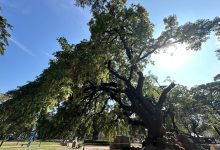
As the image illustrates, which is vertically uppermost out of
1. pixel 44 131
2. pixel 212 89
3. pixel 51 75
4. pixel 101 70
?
pixel 212 89

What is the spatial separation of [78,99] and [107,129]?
23.9ft

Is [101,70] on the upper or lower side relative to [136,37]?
lower

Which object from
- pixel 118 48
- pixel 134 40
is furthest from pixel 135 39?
pixel 118 48

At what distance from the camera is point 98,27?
16.7 meters

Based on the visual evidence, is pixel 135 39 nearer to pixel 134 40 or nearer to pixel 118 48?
pixel 134 40

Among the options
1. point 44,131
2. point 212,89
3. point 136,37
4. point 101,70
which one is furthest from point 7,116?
point 212,89

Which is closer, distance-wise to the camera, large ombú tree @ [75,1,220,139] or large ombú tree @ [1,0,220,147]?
large ombú tree @ [1,0,220,147]

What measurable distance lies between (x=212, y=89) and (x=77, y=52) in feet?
130

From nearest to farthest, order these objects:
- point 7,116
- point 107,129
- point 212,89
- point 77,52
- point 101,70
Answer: point 7,116 < point 77,52 < point 101,70 < point 107,129 < point 212,89

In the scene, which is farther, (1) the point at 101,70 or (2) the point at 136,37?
(2) the point at 136,37

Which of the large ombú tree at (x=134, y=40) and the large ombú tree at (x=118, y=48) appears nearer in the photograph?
the large ombú tree at (x=118, y=48)

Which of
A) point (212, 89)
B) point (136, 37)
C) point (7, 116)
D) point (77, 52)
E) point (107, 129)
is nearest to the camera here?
point (7, 116)

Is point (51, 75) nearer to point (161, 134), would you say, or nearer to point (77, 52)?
point (77, 52)

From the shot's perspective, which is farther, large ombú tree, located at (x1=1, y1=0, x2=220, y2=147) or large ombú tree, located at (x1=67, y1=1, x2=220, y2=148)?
large ombú tree, located at (x1=67, y1=1, x2=220, y2=148)
